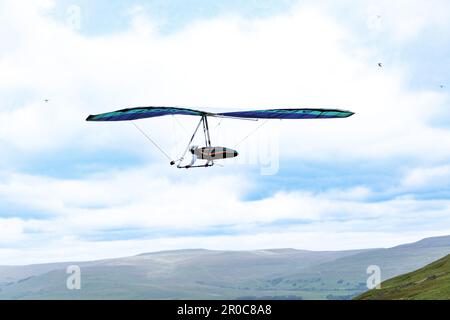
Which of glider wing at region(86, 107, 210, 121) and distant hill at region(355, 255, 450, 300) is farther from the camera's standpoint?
distant hill at region(355, 255, 450, 300)

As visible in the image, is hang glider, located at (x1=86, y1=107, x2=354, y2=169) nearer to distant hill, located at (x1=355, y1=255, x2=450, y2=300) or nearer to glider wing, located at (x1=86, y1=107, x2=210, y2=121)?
glider wing, located at (x1=86, y1=107, x2=210, y2=121)

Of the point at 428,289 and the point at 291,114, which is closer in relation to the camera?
the point at 291,114

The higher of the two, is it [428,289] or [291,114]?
[291,114]

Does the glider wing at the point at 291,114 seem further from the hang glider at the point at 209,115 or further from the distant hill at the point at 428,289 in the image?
the distant hill at the point at 428,289

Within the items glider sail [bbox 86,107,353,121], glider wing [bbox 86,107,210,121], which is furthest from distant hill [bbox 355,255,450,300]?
glider wing [bbox 86,107,210,121]

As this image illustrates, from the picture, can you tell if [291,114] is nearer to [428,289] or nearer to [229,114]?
[229,114]

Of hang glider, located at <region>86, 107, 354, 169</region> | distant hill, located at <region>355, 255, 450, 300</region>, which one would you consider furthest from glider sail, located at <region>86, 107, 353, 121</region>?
distant hill, located at <region>355, 255, 450, 300</region>

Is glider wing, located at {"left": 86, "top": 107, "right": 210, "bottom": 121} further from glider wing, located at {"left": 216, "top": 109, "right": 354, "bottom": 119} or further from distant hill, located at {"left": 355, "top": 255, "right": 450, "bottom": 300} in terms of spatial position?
distant hill, located at {"left": 355, "top": 255, "right": 450, "bottom": 300}

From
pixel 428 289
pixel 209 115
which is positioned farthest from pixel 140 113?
pixel 428 289

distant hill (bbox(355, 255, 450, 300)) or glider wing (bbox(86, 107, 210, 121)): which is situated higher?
glider wing (bbox(86, 107, 210, 121))

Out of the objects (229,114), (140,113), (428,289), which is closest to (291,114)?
(229,114)
